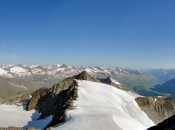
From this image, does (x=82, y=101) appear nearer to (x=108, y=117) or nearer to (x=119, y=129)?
(x=108, y=117)

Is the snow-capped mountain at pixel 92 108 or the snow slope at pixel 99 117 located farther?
the snow-capped mountain at pixel 92 108

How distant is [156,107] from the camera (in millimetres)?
76688

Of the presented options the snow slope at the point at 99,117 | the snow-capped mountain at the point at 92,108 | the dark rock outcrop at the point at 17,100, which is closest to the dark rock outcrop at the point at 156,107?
the snow-capped mountain at the point at 92,108

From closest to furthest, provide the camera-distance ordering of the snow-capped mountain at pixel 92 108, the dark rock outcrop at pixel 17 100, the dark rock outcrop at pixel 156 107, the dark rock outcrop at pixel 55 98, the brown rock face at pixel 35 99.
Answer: the snow-capped mountain at pixel 92 108 → the dark rock outcrop at pixel 55 98 → the dark rock outcrop at pixel 156 107 → the brown rock face at pixel 35 99 → the dark rock outcrop at pixel 17 100

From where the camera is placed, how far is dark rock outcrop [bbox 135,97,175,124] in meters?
72.4

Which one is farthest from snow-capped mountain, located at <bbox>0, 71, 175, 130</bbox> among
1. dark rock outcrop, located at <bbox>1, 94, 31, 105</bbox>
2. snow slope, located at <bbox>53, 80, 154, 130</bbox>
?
dark rock outcrop, located at <bbox>1, 94, 31, 105</bbox>

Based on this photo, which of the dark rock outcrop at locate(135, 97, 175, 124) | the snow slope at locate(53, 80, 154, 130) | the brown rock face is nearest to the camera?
the snow slope at locate(53, 80, 154, 130)

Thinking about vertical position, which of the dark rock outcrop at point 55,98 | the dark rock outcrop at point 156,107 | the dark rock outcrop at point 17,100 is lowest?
the dark rock outcrop at point 156,107

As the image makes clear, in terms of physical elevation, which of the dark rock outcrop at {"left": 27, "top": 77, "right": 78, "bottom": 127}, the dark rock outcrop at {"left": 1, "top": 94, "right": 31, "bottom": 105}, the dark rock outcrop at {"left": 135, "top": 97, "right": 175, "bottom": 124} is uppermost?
the dark rock outcrop at {"left": 27, "top": 77, "right": 78, "bottom": 127}

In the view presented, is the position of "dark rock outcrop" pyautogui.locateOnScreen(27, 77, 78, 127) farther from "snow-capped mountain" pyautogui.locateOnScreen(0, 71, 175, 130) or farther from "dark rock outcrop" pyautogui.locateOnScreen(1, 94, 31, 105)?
"dark rock outcrop" pyautogui.locateOnScreen(1, 94, 31, 105)

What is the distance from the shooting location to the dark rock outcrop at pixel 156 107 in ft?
238

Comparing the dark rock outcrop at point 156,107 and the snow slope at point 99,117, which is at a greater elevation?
the snow slope at point 99,117

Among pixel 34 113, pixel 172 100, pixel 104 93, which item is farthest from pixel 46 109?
pixel 172 100

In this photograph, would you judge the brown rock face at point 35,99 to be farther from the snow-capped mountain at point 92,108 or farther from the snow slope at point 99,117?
the snow slope at point 99,117
